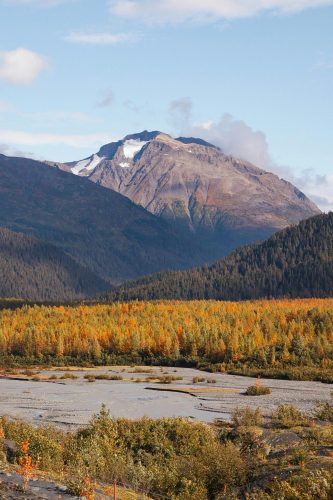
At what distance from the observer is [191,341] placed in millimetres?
158875

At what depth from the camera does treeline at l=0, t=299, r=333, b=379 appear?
457ft

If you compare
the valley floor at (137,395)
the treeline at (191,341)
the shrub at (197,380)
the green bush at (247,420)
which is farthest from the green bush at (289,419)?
the treeline at (191,341)

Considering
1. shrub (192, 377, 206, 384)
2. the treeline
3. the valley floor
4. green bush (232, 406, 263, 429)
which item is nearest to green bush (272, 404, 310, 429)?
green bush (232, 406, 263, 429)

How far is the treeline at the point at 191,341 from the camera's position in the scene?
139 metres

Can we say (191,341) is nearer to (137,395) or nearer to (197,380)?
(197,380)

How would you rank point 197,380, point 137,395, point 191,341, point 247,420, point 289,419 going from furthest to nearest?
1. point 191,341
2. point 197,380
3. point 137,395
4. point 289,419
5. point 247,420

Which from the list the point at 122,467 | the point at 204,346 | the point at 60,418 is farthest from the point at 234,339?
the point at 122,467

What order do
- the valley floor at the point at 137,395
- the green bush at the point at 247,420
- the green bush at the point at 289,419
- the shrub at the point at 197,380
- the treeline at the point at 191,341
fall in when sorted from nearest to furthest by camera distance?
the green bush at the point at 247,420
the green bush at the point at 289,419
the valley floor at the point at 137,395
the shrub at the point at 197,380
the treeline at the point at 191,341

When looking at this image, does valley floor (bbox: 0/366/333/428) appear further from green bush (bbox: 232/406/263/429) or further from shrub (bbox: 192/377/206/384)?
green bush (bbox: 232/406/263/429)

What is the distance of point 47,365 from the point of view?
15000 centimetres

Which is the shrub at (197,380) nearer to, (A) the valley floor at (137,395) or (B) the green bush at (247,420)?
(A) the valley floor at (137,395)

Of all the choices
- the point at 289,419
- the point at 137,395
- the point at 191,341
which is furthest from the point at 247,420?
the point at 191,341

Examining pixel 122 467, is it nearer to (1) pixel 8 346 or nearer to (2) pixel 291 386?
(2) pixel 291 386

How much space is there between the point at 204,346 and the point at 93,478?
126m
